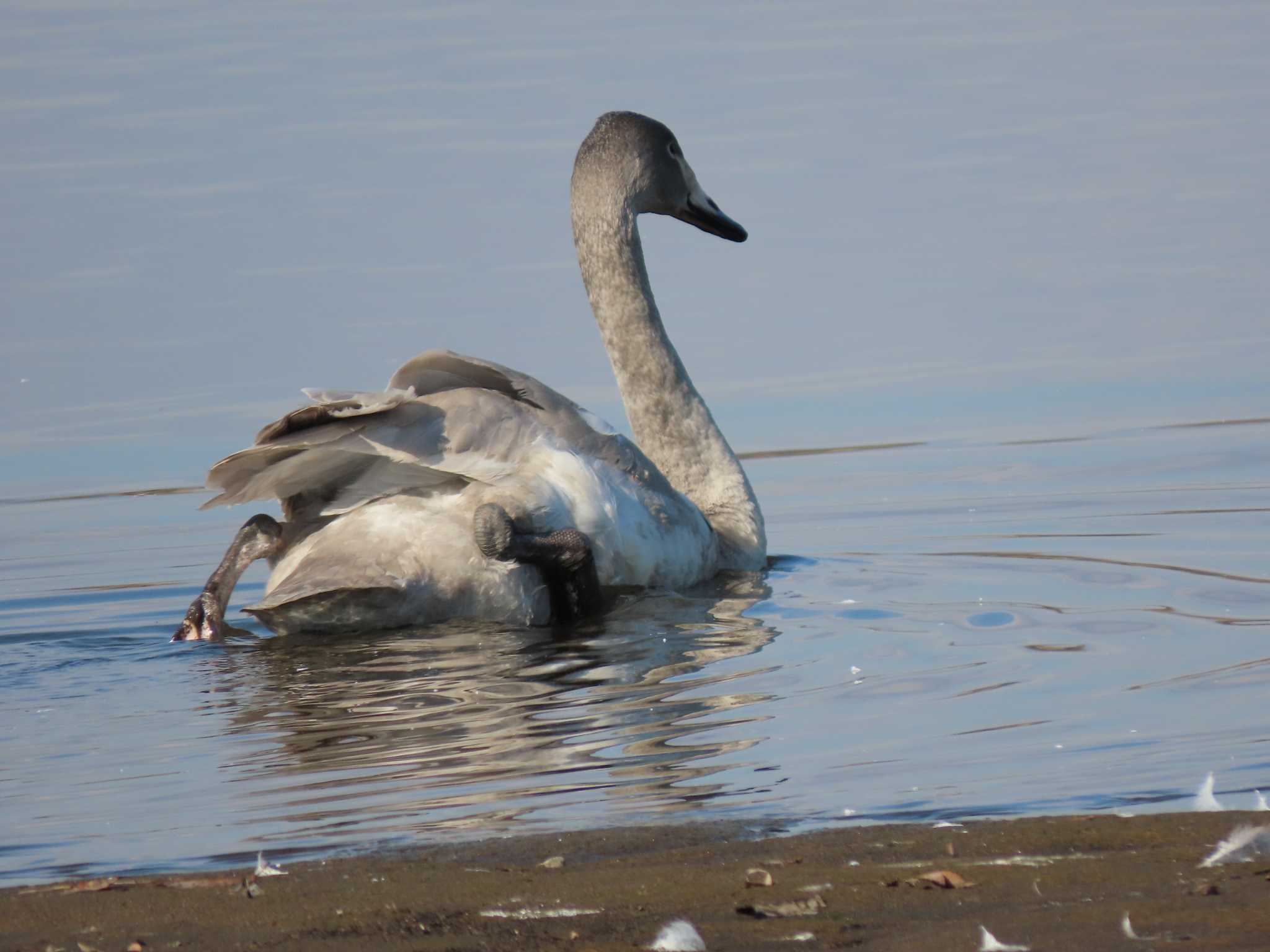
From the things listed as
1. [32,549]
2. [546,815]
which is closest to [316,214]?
[32,549]

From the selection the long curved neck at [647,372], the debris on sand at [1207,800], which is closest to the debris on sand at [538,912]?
the debris on sand at [1207,800]

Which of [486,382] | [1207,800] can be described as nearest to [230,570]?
[486,382]

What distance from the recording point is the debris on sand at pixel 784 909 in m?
3.71

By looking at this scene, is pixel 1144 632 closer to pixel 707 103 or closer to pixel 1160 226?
pixel 1160 226

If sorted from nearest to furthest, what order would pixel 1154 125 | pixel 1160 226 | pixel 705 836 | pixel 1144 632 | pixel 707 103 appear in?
pixel 705 836 → pixel 1144 632 → pixel 1160 226 → pixel 1154 125 → pixel 707 103

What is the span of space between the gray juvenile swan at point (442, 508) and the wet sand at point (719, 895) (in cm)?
290

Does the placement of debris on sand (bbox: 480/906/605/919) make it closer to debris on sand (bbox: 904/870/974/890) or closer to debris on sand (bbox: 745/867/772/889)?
debris on sand (bbox: 745/867/772/889)

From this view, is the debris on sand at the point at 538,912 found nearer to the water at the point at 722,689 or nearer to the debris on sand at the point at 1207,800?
the water at the point at 722,689

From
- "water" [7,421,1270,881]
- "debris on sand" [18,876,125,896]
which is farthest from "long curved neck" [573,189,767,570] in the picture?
"debris on sand" [18,876,125,896]

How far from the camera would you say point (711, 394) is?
1160cm

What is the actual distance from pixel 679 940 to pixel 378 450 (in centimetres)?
372

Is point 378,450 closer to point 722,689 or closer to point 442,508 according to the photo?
point 442,508

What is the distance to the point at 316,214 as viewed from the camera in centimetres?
1602

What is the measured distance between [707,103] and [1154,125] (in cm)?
410
